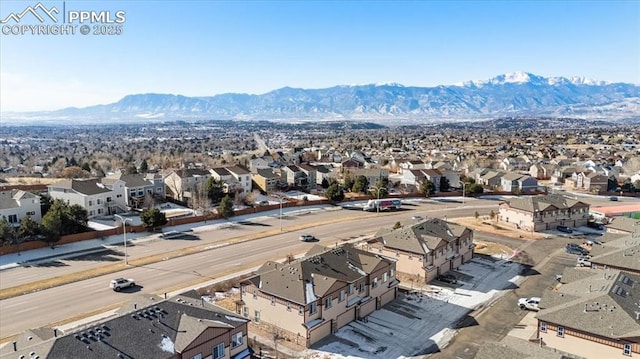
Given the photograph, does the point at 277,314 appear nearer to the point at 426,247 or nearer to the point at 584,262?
the point at 426,247

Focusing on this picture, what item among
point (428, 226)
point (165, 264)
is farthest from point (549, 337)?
point (165, 264)

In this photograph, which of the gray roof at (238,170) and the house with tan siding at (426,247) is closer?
the house with tan siding at (426,247)

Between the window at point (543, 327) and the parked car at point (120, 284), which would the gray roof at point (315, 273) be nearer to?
the window at point (543, 327)

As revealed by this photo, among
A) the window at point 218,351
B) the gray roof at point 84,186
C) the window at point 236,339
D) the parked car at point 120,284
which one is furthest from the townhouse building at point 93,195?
the window at point 218,351

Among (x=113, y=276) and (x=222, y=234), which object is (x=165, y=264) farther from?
(x=222, y=234)

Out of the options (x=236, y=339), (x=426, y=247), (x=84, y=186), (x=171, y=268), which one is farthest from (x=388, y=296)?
(x=84, y=186)

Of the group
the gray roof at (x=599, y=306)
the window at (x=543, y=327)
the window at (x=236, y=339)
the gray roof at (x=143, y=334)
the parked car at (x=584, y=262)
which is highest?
the gray roof at (x=143, y=334)
